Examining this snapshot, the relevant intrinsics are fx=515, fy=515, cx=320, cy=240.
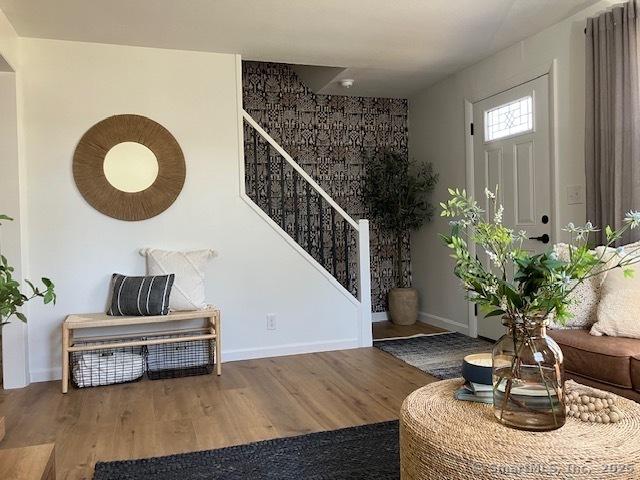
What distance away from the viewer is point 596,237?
341cm

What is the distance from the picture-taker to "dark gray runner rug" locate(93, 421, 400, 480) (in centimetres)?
217

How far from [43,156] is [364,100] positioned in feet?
10.8

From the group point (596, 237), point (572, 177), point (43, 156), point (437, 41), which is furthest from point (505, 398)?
point (43, 156)

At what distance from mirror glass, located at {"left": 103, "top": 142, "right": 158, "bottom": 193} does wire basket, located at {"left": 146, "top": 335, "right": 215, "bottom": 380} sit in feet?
3.95

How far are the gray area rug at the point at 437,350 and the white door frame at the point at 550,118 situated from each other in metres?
0.30

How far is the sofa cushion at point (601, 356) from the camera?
2244mm

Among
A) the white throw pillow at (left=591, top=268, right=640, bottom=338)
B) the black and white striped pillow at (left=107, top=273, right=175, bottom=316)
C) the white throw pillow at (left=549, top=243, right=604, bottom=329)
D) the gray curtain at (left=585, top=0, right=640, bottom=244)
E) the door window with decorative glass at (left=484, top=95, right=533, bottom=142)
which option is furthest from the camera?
the door window with decorative glass at (left=484, top=95, right=533, bottom=142)

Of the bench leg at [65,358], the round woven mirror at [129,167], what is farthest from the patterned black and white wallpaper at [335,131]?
the bench leg at [65,358]

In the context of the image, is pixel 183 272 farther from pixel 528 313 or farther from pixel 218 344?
pixel 528 313

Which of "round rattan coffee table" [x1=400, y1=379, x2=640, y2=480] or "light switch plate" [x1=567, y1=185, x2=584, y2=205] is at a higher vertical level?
"light switch plate" [x1=567, y1=185, x2=584, y2=205]

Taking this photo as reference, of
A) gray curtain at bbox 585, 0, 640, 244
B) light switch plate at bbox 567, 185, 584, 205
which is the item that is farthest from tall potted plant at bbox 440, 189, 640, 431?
light switch plate at bbox 567, 185, 584, 205

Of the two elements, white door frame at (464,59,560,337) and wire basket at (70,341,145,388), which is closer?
wire basket at (70,341,145,388)

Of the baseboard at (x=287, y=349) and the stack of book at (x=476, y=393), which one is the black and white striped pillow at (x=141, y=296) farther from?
the stack of book at (x=476, y=393)

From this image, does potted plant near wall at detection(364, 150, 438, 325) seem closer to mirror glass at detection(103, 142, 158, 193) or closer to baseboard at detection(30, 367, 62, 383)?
mirror glass at detection(103, 142, 158, 193)
